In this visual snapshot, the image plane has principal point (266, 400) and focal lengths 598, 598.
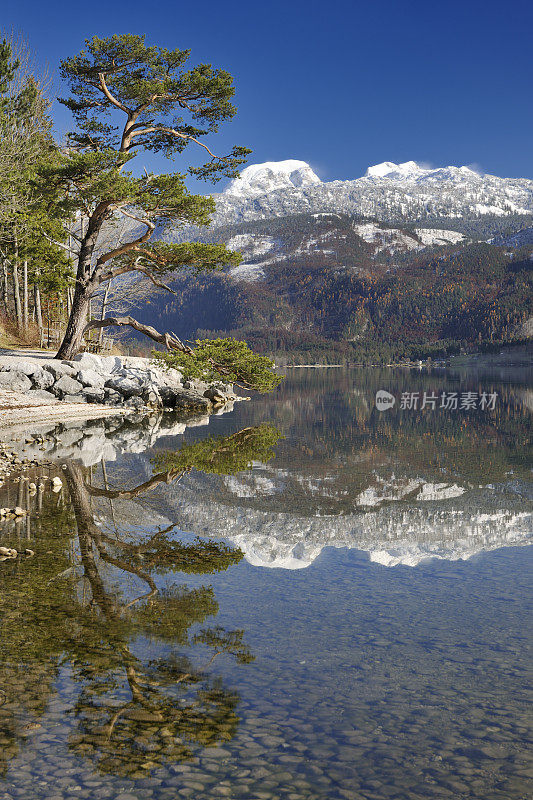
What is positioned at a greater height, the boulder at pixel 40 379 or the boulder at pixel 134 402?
the boulder at pixel 40 379

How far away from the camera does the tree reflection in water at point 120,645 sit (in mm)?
4086

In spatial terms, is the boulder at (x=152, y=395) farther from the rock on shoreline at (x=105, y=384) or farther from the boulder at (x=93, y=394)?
the boulder at (x=93, y=394)

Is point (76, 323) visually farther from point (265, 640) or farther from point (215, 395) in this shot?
point (265, 640)

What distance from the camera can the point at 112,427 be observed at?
22.9 metres

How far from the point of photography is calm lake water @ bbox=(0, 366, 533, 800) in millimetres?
3789

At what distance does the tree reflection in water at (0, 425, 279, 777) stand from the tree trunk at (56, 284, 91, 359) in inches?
828

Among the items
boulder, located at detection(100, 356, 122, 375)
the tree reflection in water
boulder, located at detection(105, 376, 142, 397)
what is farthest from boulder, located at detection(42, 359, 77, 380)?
the tree reflection in water

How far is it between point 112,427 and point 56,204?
31.5 feet

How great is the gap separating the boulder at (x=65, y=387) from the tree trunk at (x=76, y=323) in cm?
234

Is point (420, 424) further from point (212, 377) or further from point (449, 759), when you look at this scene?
point (449, 759)

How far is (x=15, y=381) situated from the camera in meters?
25.3

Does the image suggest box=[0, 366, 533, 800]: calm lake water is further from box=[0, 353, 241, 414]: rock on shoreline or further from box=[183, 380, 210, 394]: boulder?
box=[183, 380, 210, 394]: boulder

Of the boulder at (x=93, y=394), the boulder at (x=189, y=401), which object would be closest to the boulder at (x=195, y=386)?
the boulder at (x=189, y=401)

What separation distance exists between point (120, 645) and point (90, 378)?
24.2 m
